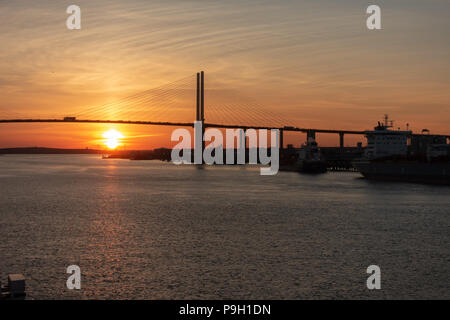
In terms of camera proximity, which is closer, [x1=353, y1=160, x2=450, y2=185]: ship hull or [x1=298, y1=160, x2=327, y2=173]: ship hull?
[x1=353, y1=160, x2=450, y2=185]: ship hull

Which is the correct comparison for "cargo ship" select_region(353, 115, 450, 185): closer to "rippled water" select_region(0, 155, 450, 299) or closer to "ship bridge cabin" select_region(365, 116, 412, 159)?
"ship bridge cabin" select_region(365, 116, 412, 159)

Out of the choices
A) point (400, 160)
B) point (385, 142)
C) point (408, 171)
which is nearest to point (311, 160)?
point (385, 142)

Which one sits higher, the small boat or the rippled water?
the small boat

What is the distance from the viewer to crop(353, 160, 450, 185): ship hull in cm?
6141

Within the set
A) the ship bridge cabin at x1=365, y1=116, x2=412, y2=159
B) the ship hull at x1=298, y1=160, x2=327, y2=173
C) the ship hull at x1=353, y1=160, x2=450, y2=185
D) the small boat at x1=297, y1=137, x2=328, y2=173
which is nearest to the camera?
the ship hull at x1=353, y1=160, x2=450, y2=185

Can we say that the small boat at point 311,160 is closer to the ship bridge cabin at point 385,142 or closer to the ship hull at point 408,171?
the ship bridge cabin at point 385,142

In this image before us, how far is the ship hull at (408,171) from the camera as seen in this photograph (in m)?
61.4

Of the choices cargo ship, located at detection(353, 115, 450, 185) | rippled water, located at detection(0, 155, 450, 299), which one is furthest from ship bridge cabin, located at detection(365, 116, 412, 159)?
rippled water, located at detection(0, 155, 450, 299)

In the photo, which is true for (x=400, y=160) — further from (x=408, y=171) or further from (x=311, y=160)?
(x=311, y=160)

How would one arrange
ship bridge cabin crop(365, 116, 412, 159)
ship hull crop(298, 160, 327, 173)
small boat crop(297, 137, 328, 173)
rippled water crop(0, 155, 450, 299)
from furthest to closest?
small boat crop(297, 137, 328, 173) < ship hull crop(298, 160, 327, 173) < ship bridge cabin crop(365, 116, 412, 159) < rippled water crop(0, 155, 450, 299)

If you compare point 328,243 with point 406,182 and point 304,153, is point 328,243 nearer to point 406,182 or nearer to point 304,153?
point 406,182

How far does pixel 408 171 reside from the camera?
6625 cm

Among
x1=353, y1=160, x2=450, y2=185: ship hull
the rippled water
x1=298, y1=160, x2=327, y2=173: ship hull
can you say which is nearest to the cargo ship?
x1=353, y1=160, x2=450, y2=185: ship hull

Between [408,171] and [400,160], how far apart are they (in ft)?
24.8
